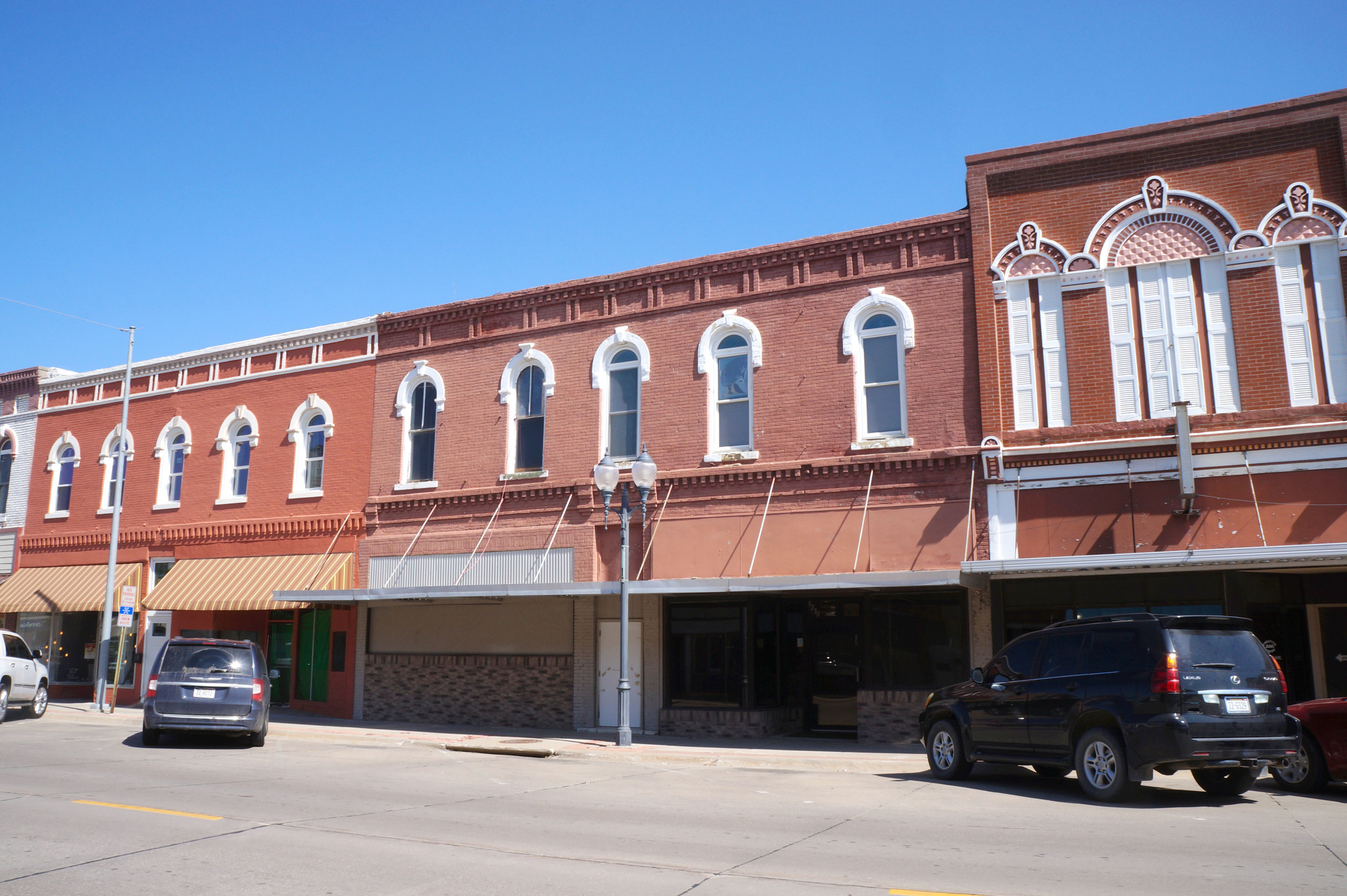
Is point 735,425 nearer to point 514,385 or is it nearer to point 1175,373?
point 514,385

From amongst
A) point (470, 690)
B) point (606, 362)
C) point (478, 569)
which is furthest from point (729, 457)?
point (470, 690)

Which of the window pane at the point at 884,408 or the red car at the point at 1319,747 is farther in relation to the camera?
the window pane at the point at 884,408

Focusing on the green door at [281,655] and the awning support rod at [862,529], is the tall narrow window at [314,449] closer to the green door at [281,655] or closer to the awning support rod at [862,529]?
the green door at [281,655]

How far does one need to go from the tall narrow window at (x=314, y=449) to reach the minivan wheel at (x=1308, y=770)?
19.6 m

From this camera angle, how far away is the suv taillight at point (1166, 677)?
1000 cm

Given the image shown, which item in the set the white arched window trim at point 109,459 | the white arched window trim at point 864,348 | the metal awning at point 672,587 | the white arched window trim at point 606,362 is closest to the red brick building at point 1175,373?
the metal awning at point 672,587

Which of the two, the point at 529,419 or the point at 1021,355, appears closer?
the point at 1021,355

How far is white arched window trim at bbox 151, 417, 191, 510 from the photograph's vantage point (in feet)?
87.0

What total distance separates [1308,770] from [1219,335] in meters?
7.48

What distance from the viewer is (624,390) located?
68.6 feet

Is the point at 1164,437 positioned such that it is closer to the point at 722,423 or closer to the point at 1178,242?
the point at 1178,242

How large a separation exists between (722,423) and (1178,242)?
26.9 ft

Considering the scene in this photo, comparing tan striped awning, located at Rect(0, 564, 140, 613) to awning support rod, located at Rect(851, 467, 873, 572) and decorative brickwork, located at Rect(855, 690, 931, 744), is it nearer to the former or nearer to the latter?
awning support rod, located at Rect(851, 467, 873, 572)

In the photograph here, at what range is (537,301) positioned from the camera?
2197 centimetres
